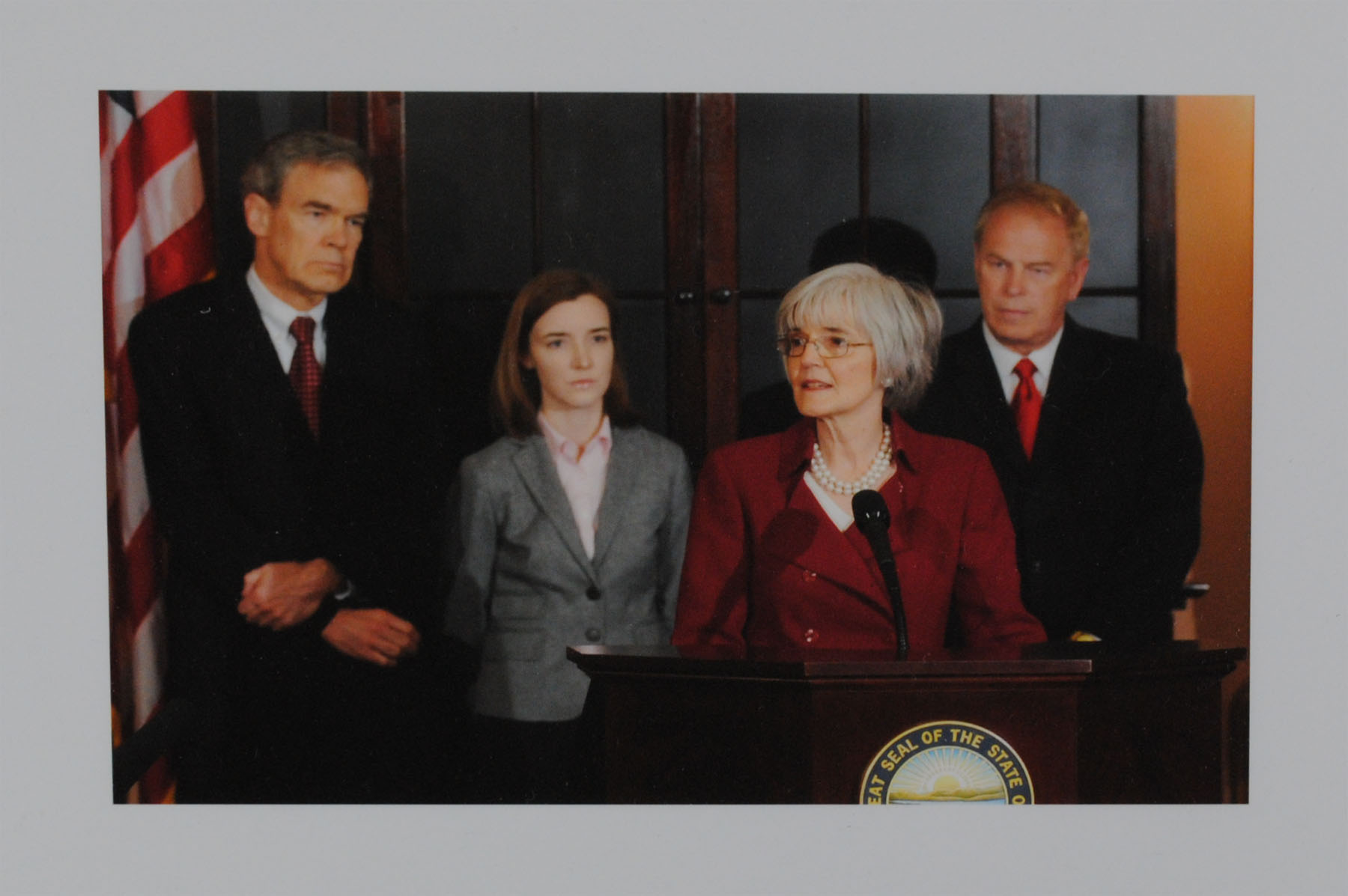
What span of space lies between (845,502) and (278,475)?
111 cm

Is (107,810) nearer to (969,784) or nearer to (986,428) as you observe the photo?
(969,784)

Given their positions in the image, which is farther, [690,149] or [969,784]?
[690,149]

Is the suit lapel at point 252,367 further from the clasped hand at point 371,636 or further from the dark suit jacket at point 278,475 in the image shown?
the clasped hand at point 371,636

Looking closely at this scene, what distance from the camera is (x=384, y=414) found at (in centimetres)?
260

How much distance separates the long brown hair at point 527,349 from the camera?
8.45 ft

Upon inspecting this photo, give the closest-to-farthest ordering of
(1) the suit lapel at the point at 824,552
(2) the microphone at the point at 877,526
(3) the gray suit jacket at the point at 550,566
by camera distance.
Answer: (2) the microphone at the point at 877,526, (1) the suit lapel at the point at 824,552, (3) the gray suit jacket at the point at 550,566

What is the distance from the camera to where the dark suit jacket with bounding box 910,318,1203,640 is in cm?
260

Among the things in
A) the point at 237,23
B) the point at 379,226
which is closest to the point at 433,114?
the point at 379,226

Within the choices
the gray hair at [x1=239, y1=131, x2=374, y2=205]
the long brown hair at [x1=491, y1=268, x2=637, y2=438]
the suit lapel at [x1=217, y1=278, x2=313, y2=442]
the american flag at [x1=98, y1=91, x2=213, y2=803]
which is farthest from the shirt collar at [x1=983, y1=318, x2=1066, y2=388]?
the american flag at [x1=98, y1=91, x2=213, y2=803]

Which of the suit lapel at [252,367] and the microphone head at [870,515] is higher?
the suit lapel at [252,367]

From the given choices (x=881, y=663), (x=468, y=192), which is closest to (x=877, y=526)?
(x=881, y=663)

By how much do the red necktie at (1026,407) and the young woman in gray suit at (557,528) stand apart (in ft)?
2.19

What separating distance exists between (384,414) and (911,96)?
1.21 metres

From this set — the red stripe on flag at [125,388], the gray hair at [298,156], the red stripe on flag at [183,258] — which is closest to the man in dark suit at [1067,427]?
the gray hair at [298,156]
